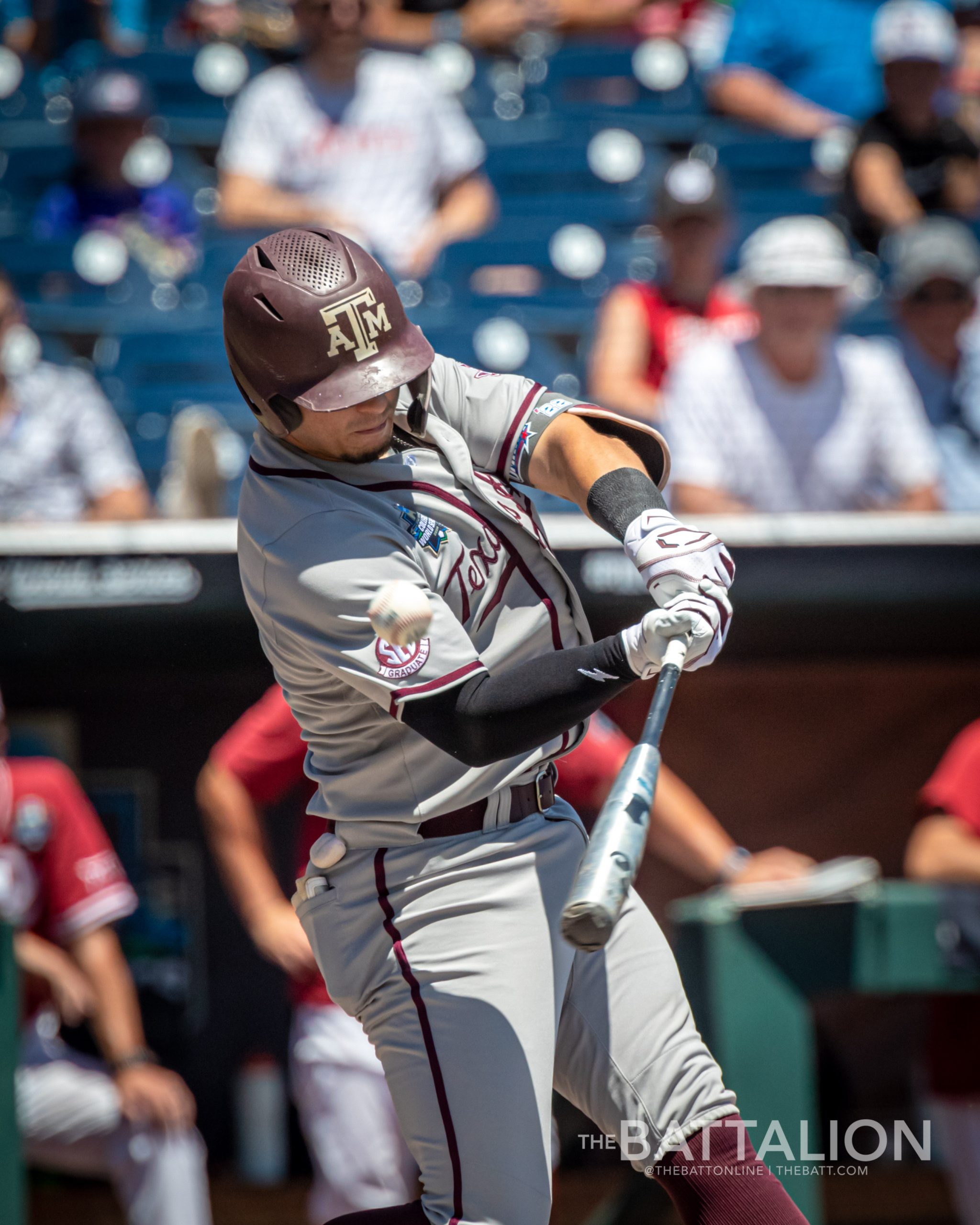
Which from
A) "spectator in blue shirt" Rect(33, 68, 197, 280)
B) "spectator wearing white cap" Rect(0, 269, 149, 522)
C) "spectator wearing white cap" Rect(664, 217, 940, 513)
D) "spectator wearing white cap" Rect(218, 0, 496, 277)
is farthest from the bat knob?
"spectator in blue shirt" Rect(33, 68, 197, 280)

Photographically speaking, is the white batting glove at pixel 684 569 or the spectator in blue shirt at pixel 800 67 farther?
the spectator in blue shirt at pixel 800 67

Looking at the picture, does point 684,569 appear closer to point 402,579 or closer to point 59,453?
point 402,579

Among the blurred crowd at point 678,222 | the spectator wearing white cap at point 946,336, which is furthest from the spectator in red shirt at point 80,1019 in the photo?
the spectator wearing white cap at point 946,336

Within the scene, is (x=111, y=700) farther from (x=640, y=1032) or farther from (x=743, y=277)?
(x=640, y=1032)

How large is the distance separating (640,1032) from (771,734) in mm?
2493

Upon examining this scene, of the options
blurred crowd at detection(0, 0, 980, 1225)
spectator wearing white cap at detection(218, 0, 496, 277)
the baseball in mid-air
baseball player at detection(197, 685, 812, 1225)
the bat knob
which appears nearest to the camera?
the bat knob

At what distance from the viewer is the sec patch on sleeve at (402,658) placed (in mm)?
1677

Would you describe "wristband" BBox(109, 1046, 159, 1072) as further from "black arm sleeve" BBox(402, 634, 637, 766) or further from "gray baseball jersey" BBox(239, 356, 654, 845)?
"black arm sleeve" BBox(402, 634, 637, 766)

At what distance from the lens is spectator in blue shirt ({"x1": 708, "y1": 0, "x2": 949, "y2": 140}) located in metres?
5.58

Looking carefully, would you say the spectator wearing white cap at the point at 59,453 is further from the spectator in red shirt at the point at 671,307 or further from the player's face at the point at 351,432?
the player's face at the point at 351,432

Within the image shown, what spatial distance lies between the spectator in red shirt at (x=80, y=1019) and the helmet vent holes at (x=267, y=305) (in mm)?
1976

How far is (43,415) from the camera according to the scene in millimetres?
3965

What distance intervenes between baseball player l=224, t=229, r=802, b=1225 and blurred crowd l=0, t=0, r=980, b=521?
194 centimetres

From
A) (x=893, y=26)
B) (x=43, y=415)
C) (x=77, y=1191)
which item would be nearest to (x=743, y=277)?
(x=893, y=26)
